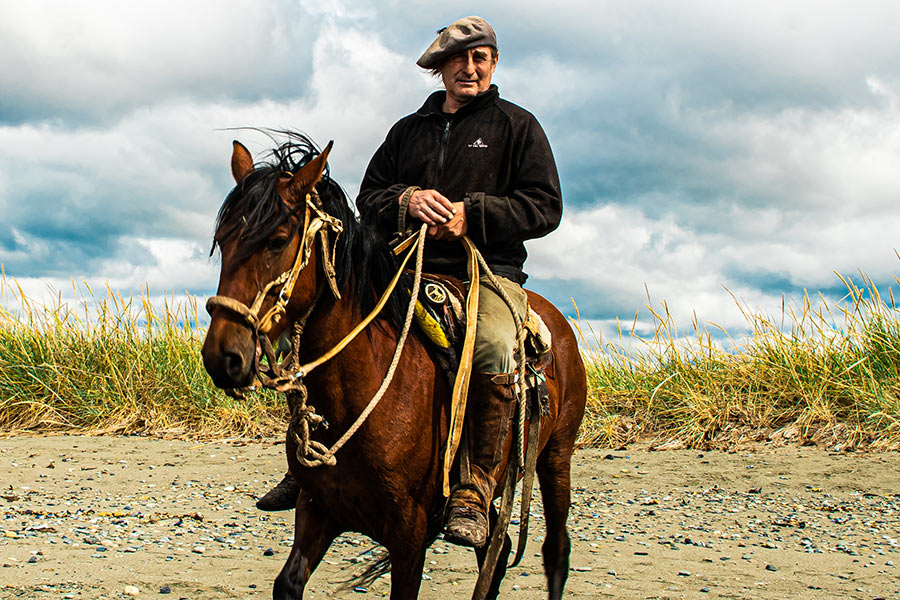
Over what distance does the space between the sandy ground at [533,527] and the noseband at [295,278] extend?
2260 millimetres

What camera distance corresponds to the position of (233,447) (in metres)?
9.52

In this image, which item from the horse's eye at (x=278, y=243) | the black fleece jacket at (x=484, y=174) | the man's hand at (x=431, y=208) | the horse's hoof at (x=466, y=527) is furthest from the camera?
the black fleece jacket at (x=484, y=174)

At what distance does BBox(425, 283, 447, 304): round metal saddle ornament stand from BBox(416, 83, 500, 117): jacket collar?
3.79ft

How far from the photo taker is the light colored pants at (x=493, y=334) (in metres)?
3.65

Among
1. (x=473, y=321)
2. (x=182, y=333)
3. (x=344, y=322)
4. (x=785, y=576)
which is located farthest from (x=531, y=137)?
(x=182, y=333)

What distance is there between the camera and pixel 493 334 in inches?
146

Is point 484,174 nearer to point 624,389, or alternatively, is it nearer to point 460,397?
point 460,397

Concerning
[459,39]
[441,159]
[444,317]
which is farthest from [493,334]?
[459,39]

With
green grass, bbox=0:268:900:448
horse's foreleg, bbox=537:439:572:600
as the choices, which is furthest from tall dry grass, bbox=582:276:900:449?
horse's foreleg, bbox=537:439:572:600

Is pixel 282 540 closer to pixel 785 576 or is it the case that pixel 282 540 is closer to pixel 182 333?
pixel 785 576

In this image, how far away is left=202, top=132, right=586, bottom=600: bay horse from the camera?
2736 millimetres

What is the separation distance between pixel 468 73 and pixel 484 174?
584mm

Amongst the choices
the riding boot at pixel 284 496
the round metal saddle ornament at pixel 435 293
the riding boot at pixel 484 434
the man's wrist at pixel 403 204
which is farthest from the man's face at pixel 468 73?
the riding boot at pixel 284 496

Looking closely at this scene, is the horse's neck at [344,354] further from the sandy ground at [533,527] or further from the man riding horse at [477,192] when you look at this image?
the sandy ground at [533,527]
